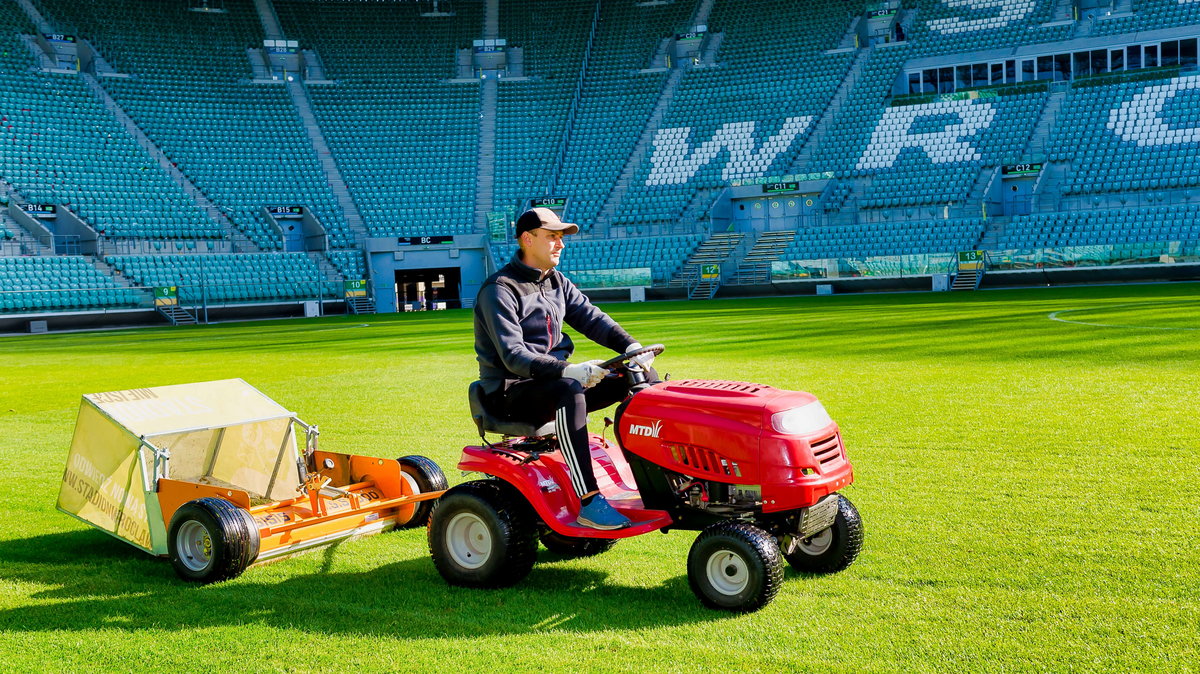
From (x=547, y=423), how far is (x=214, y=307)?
36012 millimetres

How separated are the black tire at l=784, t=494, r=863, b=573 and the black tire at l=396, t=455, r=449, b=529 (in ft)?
7.04

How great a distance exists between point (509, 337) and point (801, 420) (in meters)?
1.38

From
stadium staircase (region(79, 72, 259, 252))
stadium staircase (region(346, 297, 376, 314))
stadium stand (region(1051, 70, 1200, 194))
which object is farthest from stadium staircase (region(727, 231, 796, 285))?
stadium staircase (region(79, 72, 259, 252))

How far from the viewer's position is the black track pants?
15.2 ft

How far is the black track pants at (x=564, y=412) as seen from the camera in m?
4.63

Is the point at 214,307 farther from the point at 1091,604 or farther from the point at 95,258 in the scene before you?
the point at 1091,604

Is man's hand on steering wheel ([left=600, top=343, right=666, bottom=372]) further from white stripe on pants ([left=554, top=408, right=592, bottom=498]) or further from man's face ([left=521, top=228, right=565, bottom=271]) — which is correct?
man's face ([left=521, top=228, right=565, bottom=271])

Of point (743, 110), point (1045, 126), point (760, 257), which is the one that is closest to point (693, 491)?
point (760, 257)

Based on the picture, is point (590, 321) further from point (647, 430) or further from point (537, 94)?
point (537, 94)

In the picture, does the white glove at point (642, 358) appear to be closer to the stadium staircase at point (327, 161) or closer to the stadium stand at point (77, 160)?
the stadium stand at point (77, 160)

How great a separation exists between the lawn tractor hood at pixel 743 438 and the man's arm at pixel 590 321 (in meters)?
0.58

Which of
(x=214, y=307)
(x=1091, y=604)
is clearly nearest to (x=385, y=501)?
(x=1091, y=604)

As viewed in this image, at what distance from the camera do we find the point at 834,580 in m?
4.64

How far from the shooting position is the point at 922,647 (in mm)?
3727
